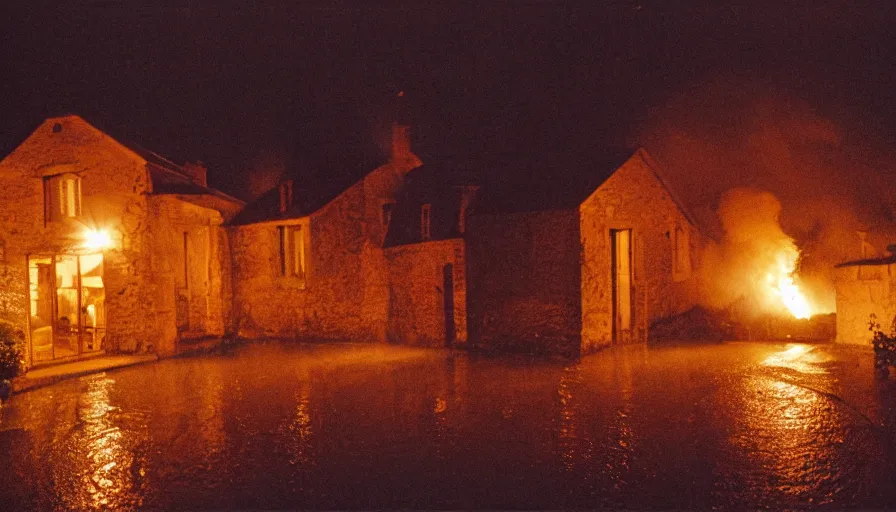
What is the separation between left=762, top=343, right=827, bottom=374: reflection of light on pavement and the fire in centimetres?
391

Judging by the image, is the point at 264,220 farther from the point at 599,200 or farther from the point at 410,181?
the point at 599,200

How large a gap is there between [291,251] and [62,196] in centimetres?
627

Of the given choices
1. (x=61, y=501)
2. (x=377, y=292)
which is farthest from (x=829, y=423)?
(x=377, y=292)

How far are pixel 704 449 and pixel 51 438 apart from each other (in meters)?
9.14

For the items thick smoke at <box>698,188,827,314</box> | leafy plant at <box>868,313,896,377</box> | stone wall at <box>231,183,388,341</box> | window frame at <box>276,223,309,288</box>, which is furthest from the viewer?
thick smoke at <box>698,188,827,314</box>

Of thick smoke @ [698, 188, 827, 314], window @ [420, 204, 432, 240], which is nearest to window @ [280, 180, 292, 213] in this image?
window @ [420, 204, 432, 240]

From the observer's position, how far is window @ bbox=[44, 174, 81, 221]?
15641mm

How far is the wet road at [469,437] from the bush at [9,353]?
63 centimetres

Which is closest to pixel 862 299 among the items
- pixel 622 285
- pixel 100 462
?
pixel 622 285

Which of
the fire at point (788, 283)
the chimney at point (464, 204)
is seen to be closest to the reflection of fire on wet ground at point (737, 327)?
the fire at point (788, 283)

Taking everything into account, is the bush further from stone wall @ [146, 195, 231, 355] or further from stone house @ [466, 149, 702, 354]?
stone house @ [466, 149, 702, 354]

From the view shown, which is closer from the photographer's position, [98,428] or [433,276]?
[98,428]

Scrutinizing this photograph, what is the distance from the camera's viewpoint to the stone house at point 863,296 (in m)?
13.6

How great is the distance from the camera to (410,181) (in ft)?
68.3
